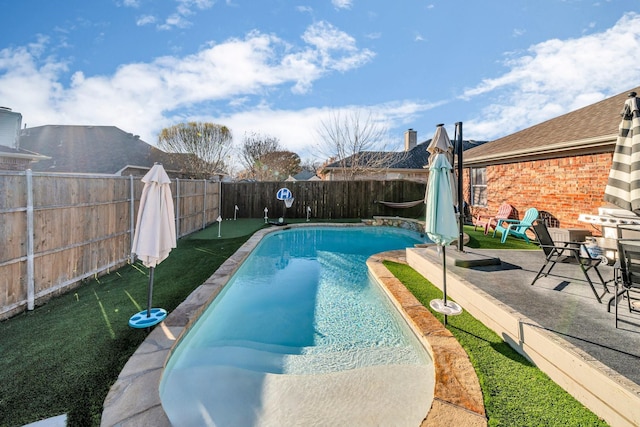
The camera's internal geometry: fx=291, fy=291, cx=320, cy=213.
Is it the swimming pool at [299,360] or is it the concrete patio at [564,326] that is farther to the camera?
the swimming pool at [299,360]

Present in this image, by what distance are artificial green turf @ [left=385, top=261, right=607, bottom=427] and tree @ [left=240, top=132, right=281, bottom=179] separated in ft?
102

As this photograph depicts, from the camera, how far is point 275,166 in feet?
111

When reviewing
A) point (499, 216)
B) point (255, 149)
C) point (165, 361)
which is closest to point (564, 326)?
point (165, 361)

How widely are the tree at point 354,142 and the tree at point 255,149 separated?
42.4 ft

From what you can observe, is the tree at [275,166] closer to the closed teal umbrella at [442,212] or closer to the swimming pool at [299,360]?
the swimming pool at [299,360]

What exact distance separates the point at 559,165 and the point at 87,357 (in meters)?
10.3

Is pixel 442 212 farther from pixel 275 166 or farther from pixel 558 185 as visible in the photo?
pixel 275 166

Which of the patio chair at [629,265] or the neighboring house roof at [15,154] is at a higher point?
the neighboring house roof at [15,154]

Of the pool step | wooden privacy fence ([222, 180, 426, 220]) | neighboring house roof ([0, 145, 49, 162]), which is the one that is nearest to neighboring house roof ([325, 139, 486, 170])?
wooden privacy fence ([222, 180, 426, 220])

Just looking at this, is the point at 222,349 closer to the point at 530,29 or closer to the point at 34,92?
the point at 530,29

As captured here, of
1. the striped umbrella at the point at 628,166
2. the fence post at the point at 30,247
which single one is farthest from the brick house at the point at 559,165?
the fence post at the point at 30,247

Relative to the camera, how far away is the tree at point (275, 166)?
32.9m

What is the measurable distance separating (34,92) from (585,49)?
17.5 metres

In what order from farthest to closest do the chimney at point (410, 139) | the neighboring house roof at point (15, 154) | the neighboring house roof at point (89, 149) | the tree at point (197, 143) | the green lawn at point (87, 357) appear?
1. the chimney at point (410, 139)
2. the tree at point (197, 143)
3. the neighboring house roof at point (89, 149)
4. the neighboring house roof at point (15, 154)
5. the green lawn at point (87, 357)
